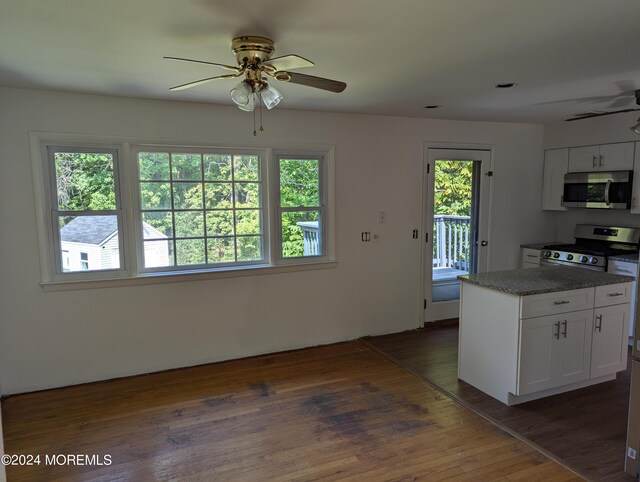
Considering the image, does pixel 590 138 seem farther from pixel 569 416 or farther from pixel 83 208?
pixel 83 208

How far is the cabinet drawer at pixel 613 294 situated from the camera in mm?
3074

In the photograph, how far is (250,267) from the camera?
3.90m


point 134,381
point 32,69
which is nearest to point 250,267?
point 134,381

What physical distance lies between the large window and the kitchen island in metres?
1.63

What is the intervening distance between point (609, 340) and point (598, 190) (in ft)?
6.54

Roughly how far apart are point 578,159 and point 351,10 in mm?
4092

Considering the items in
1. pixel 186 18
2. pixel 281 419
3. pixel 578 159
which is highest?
pixel 186 18

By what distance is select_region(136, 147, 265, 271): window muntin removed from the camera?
357cm

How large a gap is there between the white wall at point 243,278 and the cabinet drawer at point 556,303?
72.3 inches

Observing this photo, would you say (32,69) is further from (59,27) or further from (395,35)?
(395,35)

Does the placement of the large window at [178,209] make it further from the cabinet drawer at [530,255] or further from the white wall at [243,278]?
the cabinet drawer at [530,255]

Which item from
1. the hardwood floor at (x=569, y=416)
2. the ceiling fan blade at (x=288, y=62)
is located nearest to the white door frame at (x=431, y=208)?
Answer: the hardwood floor at (x=569, y=416)

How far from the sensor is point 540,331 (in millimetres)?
2873

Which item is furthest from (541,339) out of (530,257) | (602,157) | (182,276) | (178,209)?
(178,209)
